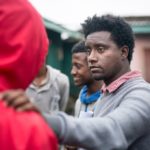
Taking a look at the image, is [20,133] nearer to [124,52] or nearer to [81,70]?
[124,52]

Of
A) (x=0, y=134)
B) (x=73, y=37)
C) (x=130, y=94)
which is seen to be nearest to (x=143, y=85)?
(x=130, y=94)

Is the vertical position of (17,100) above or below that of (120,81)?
above

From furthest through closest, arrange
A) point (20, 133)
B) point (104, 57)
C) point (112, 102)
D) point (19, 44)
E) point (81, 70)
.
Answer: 1. point (81, 70)
2. point (104, 57)
3. point (112, 102)
4. point (19, 44)
5. point (20, 133)

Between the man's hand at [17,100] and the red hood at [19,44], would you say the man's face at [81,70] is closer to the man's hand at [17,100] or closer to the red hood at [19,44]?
the red hood at [19,44]

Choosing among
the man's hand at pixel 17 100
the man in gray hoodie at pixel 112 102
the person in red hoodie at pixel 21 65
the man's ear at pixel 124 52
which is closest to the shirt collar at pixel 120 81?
the man in gray hoodie at pixel 112 102

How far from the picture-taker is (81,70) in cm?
610

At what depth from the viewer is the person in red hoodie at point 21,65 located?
1.87m

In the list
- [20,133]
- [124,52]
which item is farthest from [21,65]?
[124,52]

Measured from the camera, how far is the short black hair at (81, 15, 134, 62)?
3.69 m

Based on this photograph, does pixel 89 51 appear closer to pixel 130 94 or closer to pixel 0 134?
pixel 130 94

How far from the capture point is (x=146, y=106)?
3.05 metres

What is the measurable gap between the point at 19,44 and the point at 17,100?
0.21m

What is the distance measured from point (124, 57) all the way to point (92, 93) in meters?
1.92

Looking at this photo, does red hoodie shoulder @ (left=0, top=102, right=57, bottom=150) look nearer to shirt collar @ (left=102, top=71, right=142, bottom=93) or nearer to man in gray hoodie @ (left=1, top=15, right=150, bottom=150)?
man in gray hoodie @ (left=1, top=15, right=150, bottom=150)
